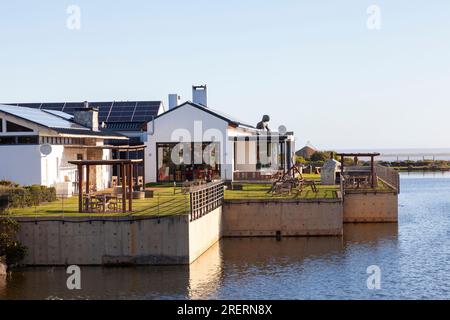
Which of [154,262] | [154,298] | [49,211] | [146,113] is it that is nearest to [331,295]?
[154,298]

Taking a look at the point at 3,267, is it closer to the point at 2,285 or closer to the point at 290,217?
the point at 2,285

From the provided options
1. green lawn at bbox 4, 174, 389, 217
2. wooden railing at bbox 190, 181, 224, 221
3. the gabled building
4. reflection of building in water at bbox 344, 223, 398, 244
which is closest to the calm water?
reflection of building in water at bbox 344, 223, 398, 244

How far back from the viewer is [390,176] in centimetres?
5250

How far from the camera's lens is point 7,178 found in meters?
39.4

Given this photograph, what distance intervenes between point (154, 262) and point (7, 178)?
36.2ft

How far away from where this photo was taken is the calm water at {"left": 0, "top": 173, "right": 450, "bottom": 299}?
27688 millimetres

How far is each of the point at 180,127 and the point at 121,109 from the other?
394 inches

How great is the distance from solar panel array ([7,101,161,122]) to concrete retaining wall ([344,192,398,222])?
1904cm

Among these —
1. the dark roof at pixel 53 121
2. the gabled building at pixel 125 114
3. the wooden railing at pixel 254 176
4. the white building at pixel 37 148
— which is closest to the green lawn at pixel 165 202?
the white building at pixel 37 148

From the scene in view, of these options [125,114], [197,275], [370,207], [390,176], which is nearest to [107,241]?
[197,275]

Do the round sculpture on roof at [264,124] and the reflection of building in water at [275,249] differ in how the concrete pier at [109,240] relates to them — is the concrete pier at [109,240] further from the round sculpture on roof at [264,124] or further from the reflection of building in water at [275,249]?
the round sculpture on roof at [264,124]

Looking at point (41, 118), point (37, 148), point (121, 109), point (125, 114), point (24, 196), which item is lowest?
point (24, 196)
